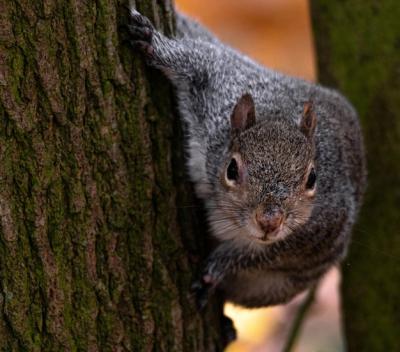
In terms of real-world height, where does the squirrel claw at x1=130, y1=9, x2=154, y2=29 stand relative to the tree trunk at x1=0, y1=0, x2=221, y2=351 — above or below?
above

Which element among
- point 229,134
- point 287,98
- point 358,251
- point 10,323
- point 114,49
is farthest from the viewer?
point 358,251

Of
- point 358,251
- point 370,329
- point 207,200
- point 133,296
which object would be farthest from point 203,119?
point 370,329

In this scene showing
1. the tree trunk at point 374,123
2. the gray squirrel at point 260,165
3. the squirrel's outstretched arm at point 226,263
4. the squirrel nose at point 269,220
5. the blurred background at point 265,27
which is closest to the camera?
the squirrel nose at point 269,220

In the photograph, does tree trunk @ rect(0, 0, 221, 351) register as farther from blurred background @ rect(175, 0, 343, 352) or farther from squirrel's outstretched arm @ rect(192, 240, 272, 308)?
blurred background @ rect(175, 0, 343, 352)

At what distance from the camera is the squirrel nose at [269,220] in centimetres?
267

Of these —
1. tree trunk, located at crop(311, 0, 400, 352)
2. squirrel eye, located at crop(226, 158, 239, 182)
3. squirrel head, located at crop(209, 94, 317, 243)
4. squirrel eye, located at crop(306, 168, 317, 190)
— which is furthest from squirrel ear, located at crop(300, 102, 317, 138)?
tree trunk, located at crop(311, 0, 400, 352)

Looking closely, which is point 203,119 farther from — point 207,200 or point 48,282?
point 48,282

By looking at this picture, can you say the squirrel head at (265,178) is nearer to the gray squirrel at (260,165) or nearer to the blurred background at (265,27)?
the gray squirrel at (260,165)

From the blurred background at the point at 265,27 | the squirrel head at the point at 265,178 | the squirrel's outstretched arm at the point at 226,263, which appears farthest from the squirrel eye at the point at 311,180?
the blurred background at the point at 265,27

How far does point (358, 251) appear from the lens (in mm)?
4355

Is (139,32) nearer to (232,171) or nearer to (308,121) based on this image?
(232,171)

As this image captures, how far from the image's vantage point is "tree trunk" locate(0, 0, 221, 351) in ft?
8.03

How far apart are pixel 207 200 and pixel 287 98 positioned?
0.65m

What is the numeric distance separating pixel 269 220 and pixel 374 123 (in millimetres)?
1830
